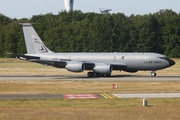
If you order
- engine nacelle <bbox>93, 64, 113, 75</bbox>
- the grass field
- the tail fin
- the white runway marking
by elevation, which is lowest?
the white runway marking

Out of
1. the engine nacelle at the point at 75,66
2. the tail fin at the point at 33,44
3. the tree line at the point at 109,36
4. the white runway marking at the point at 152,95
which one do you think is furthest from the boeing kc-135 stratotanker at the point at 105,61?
the tree line at the point at 109,36

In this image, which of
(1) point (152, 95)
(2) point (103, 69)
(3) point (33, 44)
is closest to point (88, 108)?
(1) point (152, 95)

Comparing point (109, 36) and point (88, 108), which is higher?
point (109, 36)

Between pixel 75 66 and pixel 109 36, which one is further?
pixel 109 36

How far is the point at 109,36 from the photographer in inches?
5320

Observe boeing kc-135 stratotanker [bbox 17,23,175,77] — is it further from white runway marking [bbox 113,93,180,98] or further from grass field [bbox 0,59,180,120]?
white runway marking [bbox 113,93,180,98]

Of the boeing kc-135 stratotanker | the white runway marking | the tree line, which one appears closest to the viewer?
the white runway marking

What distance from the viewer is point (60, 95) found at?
125ft

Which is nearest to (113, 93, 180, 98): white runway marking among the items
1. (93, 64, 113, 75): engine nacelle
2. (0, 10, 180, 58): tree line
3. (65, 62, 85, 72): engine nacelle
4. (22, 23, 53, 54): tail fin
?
(93, 64, 113, 75): engine nacelle

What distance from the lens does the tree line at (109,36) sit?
130 m

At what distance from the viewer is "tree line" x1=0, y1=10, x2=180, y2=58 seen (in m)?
130

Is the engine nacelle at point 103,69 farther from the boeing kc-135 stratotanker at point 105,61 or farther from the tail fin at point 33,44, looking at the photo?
the tail fin at point 33,44

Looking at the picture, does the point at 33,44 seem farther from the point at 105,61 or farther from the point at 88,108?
the point at 88,108

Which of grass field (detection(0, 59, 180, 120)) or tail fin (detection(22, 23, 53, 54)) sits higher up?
tail fin (detection(22, 23, 53, 54))
